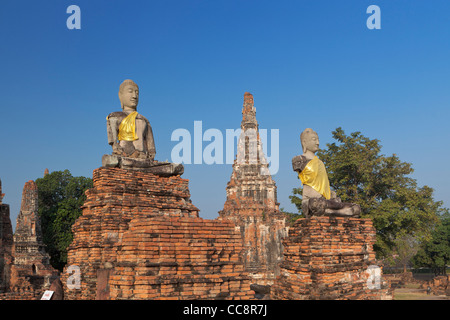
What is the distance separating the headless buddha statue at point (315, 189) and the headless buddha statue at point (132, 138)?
3.13 metres

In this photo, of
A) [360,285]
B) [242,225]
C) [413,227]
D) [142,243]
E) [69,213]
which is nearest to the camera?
[142,243]

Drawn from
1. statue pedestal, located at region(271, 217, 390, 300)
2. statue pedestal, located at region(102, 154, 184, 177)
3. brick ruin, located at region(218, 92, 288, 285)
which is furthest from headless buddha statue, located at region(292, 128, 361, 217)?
brick ruin, located at region(218, 92, 288, 285)

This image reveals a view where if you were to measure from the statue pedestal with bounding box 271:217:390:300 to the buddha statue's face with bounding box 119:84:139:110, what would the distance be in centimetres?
534

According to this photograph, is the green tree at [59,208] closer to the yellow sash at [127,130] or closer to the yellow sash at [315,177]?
the yellow sash at [127,130]

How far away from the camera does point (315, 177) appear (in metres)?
9.69

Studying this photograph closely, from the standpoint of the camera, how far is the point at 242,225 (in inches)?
1500

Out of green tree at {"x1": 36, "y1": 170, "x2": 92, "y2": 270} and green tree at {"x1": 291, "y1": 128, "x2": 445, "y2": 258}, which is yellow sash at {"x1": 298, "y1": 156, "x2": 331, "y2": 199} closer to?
green tree at {"x1": 291, "y1": 128, "x2": 445, "y2": 258}

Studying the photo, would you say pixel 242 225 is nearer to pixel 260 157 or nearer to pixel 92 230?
pixel 260 157

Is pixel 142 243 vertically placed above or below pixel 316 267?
above

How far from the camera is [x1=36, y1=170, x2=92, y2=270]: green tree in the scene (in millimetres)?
32156

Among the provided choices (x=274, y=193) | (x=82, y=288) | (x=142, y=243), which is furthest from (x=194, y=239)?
(x=274, y=193)

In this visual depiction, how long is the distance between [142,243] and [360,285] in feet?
17.7

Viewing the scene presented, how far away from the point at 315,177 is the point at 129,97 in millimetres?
5325

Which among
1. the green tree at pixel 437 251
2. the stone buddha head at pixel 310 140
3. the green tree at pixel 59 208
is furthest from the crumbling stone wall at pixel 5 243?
the green tree at pixel 437 251
